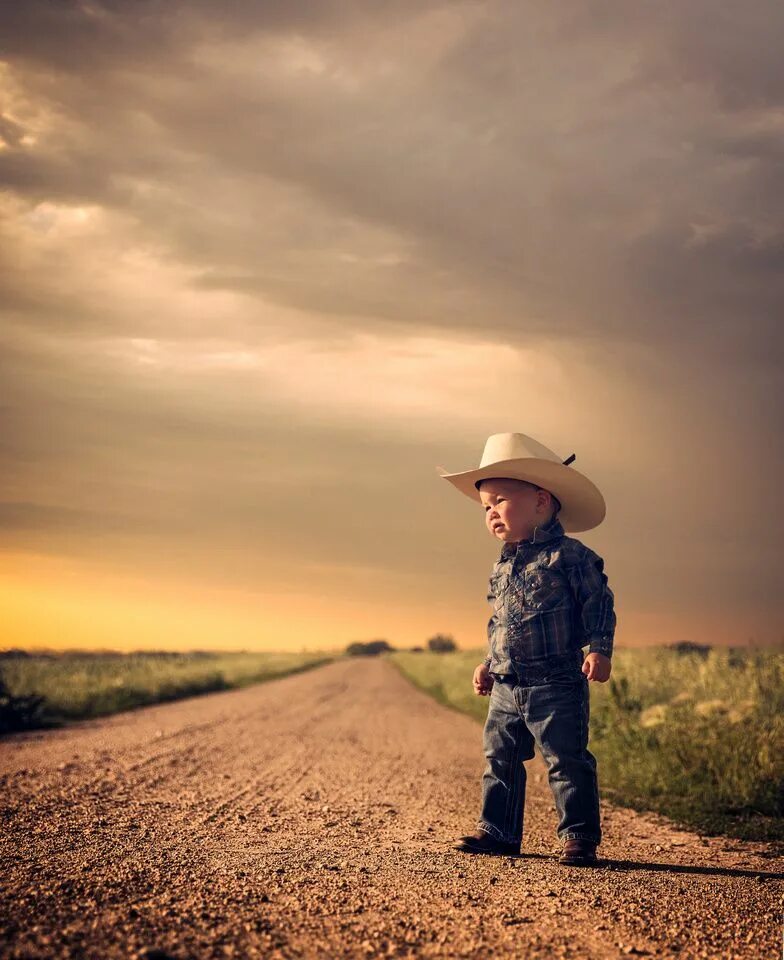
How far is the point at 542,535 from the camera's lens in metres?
4.77

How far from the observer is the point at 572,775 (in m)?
4.39

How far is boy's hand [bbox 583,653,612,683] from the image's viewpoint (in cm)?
425

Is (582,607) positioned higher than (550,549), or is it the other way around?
(550,549)

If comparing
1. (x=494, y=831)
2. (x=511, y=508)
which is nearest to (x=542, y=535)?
(x=511, y=508)

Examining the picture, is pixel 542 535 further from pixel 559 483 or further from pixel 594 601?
pixel 594 601

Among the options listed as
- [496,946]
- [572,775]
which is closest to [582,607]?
[572,775]

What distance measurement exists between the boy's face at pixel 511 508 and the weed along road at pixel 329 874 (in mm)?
1696

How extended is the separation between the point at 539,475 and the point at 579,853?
195 cm

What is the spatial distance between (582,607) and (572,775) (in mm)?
854

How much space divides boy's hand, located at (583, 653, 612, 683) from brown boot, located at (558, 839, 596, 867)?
0.82 m

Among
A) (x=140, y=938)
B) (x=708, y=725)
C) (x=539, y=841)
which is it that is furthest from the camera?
(x=708, y=725)

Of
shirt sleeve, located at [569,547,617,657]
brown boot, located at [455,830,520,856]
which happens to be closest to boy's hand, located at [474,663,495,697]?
shirt sleeve, located at [569,547,617,657]

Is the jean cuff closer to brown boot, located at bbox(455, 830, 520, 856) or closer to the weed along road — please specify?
brown boot, located at bbox(455, 830, 520, 856)

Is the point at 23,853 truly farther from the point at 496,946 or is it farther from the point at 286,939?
the point at 496,946
